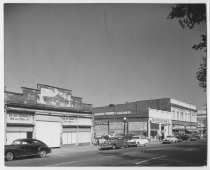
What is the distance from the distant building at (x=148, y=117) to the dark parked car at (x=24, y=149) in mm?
29813

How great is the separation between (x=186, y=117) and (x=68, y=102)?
135ft

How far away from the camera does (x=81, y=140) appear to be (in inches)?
1217

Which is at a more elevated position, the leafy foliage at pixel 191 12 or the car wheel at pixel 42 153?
the leafy foliage at pixel 191 12

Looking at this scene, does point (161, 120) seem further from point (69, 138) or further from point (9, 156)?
point (9, 156)

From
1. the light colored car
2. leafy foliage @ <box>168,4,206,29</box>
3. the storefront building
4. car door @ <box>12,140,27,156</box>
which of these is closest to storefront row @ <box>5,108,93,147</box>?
the storefront building

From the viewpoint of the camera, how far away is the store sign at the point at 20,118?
2303 cm

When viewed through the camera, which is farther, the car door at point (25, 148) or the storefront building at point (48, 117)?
the storefront building at point (48, 117)

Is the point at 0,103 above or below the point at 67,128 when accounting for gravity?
above

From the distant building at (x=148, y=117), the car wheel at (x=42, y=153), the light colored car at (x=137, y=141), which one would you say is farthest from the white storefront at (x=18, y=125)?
the distant building at (x=148, y=117)

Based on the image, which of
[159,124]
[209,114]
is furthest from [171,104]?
[209,114]

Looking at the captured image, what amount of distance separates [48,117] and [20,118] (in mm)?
3393

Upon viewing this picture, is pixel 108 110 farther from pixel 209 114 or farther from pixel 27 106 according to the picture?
pixel 209 114

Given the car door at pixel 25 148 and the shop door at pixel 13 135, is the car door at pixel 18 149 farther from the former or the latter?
the shop door at pixel 13 135

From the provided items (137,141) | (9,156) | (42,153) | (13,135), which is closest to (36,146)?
(42,153)
